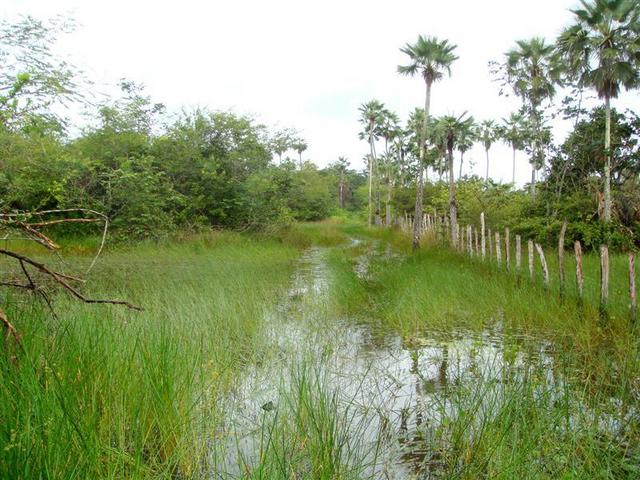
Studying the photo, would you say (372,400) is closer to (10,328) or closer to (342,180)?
(10,328)

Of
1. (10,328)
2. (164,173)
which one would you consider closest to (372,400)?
(10,328)

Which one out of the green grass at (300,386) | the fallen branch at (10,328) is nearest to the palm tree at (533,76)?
the green grass at (300,386)

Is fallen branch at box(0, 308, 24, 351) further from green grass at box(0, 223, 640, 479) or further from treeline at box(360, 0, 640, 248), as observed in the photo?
treeline at box(360, 0, 640, 248)

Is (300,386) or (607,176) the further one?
(607,176)

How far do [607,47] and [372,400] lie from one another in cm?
2033

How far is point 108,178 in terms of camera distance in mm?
15688

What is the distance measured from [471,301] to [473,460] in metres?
5.12

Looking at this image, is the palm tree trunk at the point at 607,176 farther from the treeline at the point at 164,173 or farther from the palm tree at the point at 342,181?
the palm tree at the point at 342,181

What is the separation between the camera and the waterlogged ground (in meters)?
2.77

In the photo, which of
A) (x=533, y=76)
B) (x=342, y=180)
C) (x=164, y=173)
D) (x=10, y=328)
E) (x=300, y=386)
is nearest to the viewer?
(x=10, y=328)

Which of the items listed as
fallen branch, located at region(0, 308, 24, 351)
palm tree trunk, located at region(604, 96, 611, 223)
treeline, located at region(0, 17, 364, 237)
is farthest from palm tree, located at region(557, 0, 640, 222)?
fallen branch, located at region(0, 308, 24, 351)

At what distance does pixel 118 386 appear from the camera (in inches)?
115

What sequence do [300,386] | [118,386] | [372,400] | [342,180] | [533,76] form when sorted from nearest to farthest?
[118,386], [300,386], [372,400], [533,76], [342,180]

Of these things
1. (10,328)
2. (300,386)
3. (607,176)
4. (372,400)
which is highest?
(607,176)
